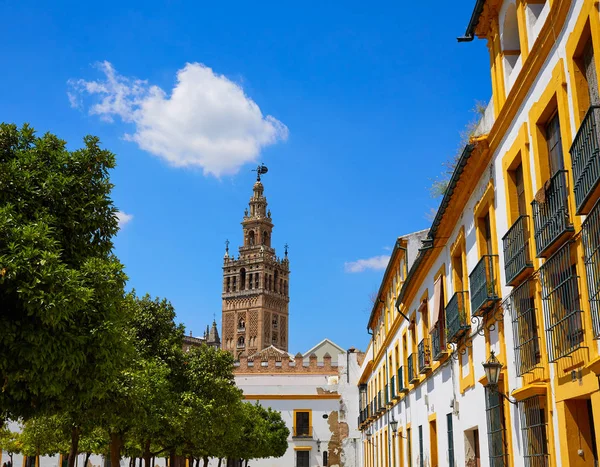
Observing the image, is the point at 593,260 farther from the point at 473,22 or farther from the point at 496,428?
the point at 473,22

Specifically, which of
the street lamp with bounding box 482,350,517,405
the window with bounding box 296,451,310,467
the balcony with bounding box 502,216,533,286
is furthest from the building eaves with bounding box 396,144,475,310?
the window with bounding box 296,451,310,467

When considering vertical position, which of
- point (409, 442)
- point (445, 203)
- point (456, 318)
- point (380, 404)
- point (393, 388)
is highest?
point (445, 203)

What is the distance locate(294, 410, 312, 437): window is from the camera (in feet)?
161

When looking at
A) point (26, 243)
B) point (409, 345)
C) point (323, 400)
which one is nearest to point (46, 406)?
point (26, 243)

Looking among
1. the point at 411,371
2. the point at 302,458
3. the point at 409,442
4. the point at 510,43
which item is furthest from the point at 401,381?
the point at 302,458

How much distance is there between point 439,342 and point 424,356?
6.03ft

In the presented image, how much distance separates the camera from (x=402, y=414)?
67.9 feet

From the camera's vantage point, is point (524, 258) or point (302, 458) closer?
point (524, 258)

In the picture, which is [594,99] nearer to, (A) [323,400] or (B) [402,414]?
(B) [402,414]

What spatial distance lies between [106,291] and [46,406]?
1.97 m

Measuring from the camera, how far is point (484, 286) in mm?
10102

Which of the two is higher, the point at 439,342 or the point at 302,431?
the point at 439,342

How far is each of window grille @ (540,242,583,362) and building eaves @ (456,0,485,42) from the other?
446cm

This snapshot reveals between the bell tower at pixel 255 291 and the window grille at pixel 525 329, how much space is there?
108 m
